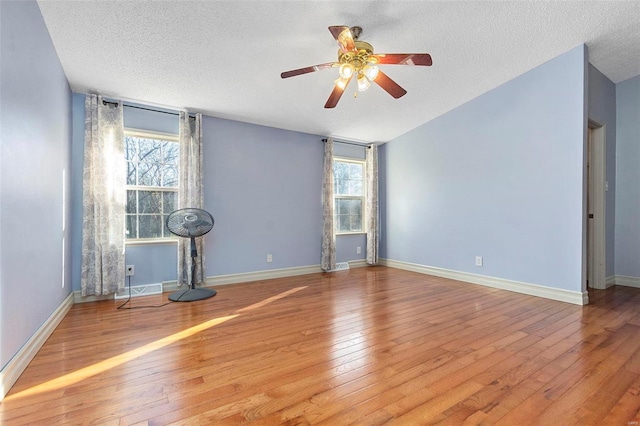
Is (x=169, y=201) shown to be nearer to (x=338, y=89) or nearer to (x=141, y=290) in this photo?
(x=141, y=290)

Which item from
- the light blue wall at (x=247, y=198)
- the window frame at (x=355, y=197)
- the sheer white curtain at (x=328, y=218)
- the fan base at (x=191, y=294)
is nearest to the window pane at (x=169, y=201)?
the light blue wall at (x=247, y=198)

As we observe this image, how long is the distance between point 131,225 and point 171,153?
1.06m

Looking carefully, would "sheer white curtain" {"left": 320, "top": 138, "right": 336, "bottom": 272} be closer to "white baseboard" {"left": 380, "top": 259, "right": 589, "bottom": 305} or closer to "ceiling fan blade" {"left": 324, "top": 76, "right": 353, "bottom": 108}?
"white baseboard" {"left": 380, "top": 259, "right": 589, "bottom": 305}

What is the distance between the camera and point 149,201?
363 cm

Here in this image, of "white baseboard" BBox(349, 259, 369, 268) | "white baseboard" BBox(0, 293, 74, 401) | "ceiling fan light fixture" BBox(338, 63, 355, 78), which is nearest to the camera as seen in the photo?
"white baseboard" BBox(0, 293, 74, 401)

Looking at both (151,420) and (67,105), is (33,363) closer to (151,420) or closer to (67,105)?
(151,420)

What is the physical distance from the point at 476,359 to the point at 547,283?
Answer: 2111mm

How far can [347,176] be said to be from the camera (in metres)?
5.39

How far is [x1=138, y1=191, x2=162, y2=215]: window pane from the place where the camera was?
3.59 metres

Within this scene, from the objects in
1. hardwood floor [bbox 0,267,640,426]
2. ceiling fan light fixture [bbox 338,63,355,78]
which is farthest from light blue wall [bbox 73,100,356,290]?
ceiling fan light fixture [bbox 338,63,355,78]

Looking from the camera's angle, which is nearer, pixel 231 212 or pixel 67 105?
pixel 67 105

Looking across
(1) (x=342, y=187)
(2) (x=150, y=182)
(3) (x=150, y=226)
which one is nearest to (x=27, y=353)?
(3) (x=150, y=226)

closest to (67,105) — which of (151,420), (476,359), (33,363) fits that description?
(33,363)

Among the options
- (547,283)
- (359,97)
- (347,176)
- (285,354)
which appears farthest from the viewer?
(347,176)
